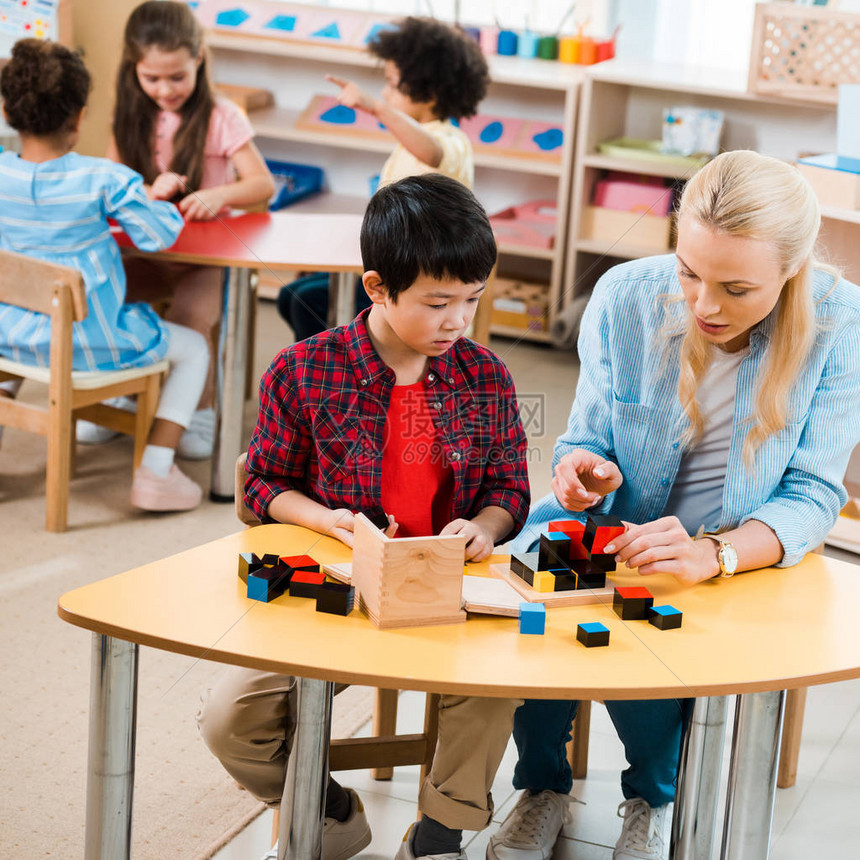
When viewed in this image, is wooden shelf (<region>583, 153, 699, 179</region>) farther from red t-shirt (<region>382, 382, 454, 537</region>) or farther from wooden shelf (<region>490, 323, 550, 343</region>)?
red t-shirt (<region>382, 382, 454, 537</region>)

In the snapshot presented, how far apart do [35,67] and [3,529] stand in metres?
1.08

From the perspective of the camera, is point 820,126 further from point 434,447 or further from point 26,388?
point 434,447

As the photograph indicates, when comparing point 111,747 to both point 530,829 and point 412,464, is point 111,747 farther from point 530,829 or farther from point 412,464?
point 530,829

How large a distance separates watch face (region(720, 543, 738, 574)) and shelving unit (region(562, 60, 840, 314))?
9.01 feet

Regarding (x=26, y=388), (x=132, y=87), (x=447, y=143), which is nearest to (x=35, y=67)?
(x=132, y=87)

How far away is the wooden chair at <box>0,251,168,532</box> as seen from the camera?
8.77 feet

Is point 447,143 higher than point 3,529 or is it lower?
higher

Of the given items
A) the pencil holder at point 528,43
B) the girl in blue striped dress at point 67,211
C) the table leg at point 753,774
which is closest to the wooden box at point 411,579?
the table leg at point 753,774

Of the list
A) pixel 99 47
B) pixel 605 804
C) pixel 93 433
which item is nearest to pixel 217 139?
pixel 93 433

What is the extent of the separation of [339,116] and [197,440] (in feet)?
6.11

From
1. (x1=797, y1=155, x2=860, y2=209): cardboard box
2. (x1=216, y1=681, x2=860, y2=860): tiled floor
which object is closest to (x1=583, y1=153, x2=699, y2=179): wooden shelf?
(x1=797, y1=155, x2=860, y2=209): cardboard box

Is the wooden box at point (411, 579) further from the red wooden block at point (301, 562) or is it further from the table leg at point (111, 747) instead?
the table leg at point (111, 747)

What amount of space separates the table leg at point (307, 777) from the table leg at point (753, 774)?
0.48 m

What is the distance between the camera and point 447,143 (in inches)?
124
